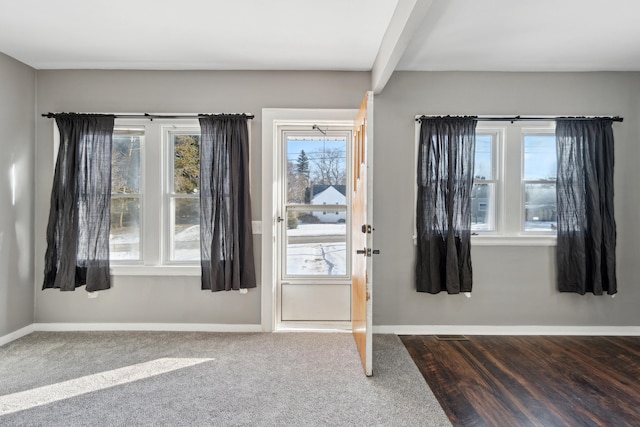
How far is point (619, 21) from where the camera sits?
7.76 feet

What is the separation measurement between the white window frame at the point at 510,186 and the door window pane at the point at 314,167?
29.2 inches

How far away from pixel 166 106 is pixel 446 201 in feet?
9.20

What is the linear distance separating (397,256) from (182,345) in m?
2.10

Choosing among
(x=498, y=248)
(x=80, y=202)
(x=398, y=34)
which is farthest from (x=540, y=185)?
(x=80, y=202)

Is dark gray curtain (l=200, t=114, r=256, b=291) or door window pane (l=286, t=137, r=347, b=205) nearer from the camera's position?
dark gray curtain (l=200, t=114, r=256, b=291)

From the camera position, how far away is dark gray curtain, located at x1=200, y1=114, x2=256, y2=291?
3.07 meters

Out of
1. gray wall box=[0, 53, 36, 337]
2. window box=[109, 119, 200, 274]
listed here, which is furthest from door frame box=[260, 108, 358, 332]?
gray wall box=[0, 53, 36, 337]

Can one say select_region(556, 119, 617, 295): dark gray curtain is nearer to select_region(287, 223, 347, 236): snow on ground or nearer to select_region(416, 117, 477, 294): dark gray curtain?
select_region(416, 117, 477, 294): dark gray curtain

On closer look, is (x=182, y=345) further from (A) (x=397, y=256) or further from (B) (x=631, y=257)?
(B) (x=631, y=257)

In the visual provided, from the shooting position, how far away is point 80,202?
3.06m

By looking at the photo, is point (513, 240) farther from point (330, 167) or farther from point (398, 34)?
point (398, 34)

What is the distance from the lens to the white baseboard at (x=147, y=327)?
3.20 metres

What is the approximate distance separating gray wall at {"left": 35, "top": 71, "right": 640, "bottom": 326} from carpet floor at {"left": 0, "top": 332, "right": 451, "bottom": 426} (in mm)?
468

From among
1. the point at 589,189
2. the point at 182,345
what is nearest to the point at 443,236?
the point at 589,189
